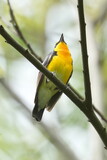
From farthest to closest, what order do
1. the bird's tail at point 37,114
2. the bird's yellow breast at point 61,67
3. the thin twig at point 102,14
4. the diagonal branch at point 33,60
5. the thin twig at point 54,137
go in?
the thin twig at point 102,14 → the thin twig at point 54,137 → the bird's yellow breast at point 61,67 → the bird's tail at point 37,114 → the diagonal branch at point 33,60

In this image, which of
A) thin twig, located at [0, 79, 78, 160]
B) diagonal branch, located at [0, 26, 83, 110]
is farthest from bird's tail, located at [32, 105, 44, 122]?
diagonal branch, located at [0, 26, 83, 110]

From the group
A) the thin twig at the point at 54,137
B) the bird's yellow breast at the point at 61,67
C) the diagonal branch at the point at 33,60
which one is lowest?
the thin twig at the point at 54,137

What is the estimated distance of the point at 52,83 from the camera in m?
5.03

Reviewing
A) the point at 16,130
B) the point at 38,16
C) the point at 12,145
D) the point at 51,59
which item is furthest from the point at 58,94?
the point at 38,16

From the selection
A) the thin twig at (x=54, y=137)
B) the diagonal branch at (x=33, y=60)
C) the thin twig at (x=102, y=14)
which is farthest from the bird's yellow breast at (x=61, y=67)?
the diagonal branch at (x=33, y=60)

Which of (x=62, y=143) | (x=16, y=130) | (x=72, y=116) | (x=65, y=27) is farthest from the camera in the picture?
(x=65, y=27)

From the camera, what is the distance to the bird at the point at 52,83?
498 centimetres

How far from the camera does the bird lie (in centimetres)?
498

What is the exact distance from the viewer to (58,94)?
5109 millimetres

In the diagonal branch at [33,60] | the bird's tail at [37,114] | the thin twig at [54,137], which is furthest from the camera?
the thin twig at [54,137]

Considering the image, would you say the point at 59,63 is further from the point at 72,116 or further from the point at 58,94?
the point at 72,116

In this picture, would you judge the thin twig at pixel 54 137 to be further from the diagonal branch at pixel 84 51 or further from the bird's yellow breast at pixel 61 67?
the diagonal branch at pixel 84 51

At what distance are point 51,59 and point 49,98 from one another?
49 cm

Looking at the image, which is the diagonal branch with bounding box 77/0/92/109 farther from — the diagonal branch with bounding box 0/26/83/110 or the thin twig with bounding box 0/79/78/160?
the thin twig with bounding box 0/79/78/160
